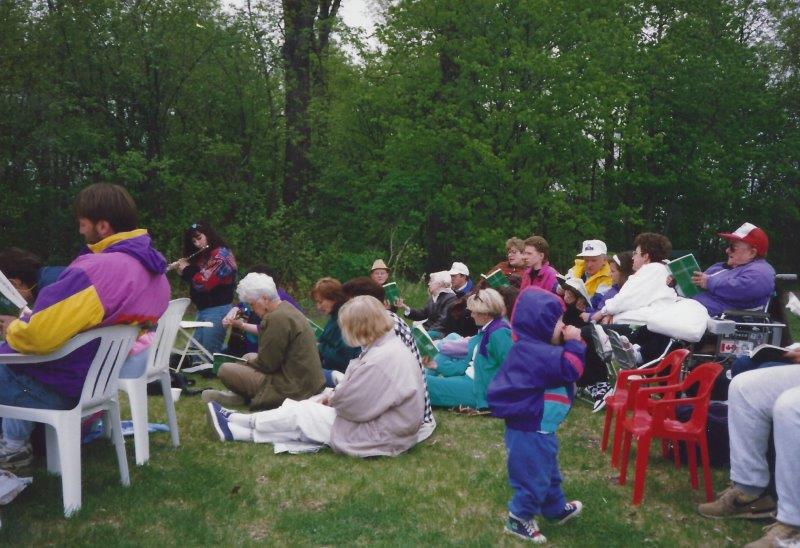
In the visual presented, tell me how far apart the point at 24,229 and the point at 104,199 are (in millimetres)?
11752

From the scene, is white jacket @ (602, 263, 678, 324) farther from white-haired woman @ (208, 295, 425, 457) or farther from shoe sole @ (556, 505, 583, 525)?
shoe sole @ (556, 505, 583, 525)

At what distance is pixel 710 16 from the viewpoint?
23469 millimetres

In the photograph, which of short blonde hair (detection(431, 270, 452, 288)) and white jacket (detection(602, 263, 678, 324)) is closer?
white jacket (detection(602, 263, 678, 324))

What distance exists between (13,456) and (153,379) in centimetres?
105

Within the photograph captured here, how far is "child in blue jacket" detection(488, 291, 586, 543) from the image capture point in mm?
3760

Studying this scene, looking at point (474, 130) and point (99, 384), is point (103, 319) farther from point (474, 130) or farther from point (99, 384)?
point (474, 130)

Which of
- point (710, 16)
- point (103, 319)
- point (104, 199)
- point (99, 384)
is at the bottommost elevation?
point (99, 384)

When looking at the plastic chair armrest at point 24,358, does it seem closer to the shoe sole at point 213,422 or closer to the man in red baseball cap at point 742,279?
the shoe sole at point 213,422

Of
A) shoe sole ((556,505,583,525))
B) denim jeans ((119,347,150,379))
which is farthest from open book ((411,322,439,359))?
shoe sole ((556,505,583,525))

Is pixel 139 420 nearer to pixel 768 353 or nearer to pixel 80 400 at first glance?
pixel 80 400

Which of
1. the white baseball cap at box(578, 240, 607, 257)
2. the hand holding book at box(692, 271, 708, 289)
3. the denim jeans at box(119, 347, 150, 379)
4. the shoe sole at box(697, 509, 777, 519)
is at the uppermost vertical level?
the white baseball cap at box(578, 240, 607, 257)

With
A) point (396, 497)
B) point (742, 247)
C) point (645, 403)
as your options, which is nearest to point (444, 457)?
point (396, 497)

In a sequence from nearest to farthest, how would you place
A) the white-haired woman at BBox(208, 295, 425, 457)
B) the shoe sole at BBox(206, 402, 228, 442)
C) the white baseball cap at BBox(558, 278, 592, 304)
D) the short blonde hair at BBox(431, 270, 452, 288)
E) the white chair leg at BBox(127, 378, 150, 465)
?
the white chair leg at BBox(127, 378, 150, 465) < the white-haired woman at BBox(208, 295, 425, 457) < the shoe sole at BBox(206, 402, 228, 442) < the white baseball cap at BBox(558, 278, 592, 304) < the short blonde hair at BBox(431, 270, 452, 288)

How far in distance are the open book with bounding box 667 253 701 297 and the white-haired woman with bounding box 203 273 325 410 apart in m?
2.82
